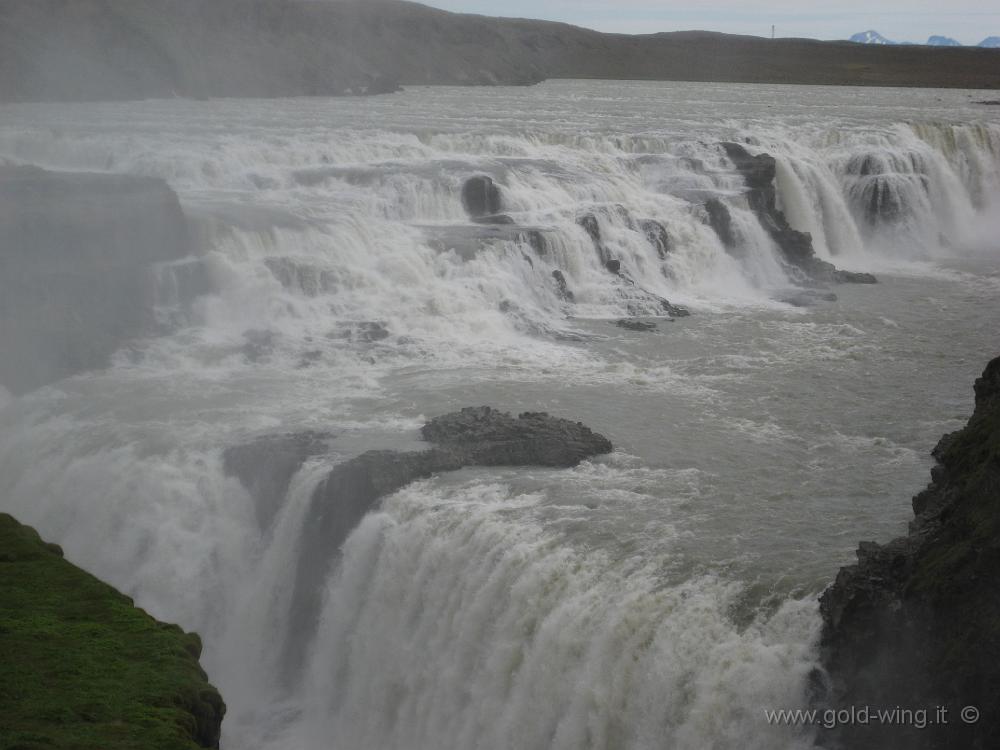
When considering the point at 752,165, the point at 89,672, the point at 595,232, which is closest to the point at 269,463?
the point at 89,672

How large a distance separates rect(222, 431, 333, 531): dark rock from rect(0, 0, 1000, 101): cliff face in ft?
138

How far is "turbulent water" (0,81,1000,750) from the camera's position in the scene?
12383 millimetres

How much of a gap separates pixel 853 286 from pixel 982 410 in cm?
1846

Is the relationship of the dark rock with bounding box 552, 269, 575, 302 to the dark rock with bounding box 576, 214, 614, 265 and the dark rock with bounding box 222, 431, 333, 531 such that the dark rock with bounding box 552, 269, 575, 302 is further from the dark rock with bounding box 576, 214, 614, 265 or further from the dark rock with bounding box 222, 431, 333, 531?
the dark rock with bounding box 222, 431, 333, 531

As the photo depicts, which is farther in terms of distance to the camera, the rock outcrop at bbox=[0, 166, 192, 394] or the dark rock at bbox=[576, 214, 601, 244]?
the dark rock at bbox=[576, 214, 601, 244]

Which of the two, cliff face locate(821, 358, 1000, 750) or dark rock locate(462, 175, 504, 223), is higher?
dark rock locate(462, 175, 504, 223)

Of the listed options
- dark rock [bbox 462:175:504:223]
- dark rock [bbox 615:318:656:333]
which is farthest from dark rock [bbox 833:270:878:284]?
dark rock [bbox 462:175:504:223]

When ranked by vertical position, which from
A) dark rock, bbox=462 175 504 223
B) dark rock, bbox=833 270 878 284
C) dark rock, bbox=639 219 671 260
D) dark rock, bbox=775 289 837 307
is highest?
dark rock, bbox=462 175 504 223

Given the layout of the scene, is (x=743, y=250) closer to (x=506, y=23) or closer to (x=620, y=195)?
(x=620, y=195)

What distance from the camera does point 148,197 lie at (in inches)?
955

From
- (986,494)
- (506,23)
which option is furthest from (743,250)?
(506,23)

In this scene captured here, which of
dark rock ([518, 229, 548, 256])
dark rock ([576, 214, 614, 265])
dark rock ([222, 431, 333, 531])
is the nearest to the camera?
dark rock ([222, 431, 333, 531])

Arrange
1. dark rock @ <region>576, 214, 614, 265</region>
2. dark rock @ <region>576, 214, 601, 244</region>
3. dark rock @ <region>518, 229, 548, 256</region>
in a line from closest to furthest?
dark rock @ <region>518, 229, 548, 256</region> → dark rock @ <region>576, 214, 614, 265</region> → dark rock @ <region>576, 214, 601, 244</region>

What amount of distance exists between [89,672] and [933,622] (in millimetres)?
7168
